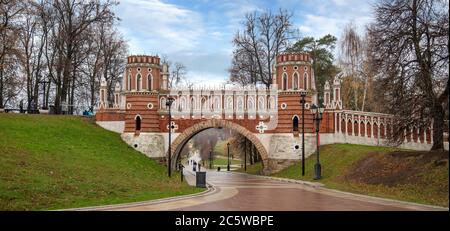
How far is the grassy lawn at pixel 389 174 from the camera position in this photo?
1961 cm

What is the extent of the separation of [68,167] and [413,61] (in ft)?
56.7

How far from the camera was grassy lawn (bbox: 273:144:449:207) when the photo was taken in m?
19.6

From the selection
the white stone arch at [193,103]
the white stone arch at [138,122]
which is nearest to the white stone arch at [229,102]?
the white stone arch at [193,103]

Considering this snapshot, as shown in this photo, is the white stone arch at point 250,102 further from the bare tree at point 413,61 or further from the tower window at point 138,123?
the bare tree at point 413,61

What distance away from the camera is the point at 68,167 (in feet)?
80.1

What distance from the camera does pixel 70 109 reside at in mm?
46250

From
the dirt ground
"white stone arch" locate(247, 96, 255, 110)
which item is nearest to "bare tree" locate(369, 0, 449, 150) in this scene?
the dirt ground

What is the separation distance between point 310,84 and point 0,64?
2167 centimetres

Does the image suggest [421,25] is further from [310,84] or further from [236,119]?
[236,119]

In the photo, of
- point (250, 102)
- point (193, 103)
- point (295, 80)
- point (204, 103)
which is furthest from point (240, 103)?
point (295, 80)

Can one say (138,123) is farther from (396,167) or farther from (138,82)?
(396,167)

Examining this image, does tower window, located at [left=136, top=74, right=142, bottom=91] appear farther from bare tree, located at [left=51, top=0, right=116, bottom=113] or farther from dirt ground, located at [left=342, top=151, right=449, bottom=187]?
dirt ground, located at [left=342, top=151, right=449, bottom=187]

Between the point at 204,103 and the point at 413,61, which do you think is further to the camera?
the point at 204,103

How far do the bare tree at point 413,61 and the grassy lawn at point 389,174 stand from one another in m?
1.60
